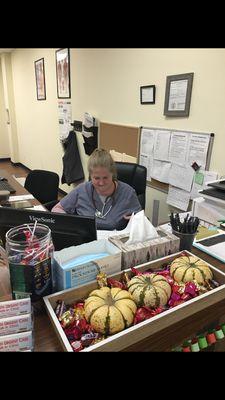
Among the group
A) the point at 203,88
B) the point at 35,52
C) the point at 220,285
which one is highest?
the point at 35,52

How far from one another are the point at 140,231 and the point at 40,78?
15.2ft

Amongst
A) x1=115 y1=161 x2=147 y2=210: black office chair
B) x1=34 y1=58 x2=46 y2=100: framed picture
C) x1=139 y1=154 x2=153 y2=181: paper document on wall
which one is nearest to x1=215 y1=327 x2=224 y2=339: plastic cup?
x1=115 y1=161 x2=147 y2=210: black office chair

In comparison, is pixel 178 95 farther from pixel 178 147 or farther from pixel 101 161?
pixel 101 161

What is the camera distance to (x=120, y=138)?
300 centimetres

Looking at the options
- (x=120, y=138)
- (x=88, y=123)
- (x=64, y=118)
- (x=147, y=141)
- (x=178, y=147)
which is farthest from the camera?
(x=64, y=118)

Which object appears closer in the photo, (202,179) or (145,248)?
(145,248)

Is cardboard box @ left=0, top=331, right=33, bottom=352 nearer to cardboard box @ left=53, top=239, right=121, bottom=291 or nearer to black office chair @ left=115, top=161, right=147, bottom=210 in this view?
cardboard box @ left=53, top=239, right=121, bottom=291

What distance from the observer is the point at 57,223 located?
39.6 inches

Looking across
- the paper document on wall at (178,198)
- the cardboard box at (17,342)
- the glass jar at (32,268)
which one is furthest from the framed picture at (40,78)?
the cardboard box at (17,342)

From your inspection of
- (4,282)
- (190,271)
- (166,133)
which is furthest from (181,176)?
(4,282)

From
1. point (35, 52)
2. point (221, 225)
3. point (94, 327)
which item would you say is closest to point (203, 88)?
point (221, 225)
